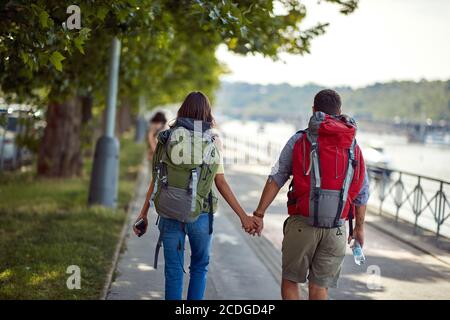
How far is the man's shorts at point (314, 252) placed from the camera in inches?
188

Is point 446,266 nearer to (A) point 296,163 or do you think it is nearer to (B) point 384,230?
(A) point 296,163

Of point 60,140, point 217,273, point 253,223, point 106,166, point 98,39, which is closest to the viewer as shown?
point 253,223

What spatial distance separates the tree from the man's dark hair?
2102mm

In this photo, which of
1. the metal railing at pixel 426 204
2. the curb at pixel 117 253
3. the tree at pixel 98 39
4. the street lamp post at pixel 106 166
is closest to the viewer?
the tree at pixel 98 39

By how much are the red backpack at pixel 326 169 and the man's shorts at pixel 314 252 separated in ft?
0.26

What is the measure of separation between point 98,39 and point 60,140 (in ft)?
22.7

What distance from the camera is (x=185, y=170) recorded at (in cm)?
505

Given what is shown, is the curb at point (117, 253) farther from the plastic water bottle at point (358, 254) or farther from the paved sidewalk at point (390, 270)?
the plastic water bottle at point (358, 254)

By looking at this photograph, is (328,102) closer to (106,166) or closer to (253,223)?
(253,223)

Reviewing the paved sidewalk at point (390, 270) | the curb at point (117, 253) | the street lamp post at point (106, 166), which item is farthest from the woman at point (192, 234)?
the street lamp post at point (106, 166)

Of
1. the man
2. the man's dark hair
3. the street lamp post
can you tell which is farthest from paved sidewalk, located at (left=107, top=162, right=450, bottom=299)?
the man's dark hair

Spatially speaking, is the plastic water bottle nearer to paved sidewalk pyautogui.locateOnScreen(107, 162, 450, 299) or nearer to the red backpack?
the red backpack

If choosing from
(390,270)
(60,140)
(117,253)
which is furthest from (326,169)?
(60,140)

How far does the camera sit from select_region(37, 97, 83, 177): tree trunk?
18.4 m
